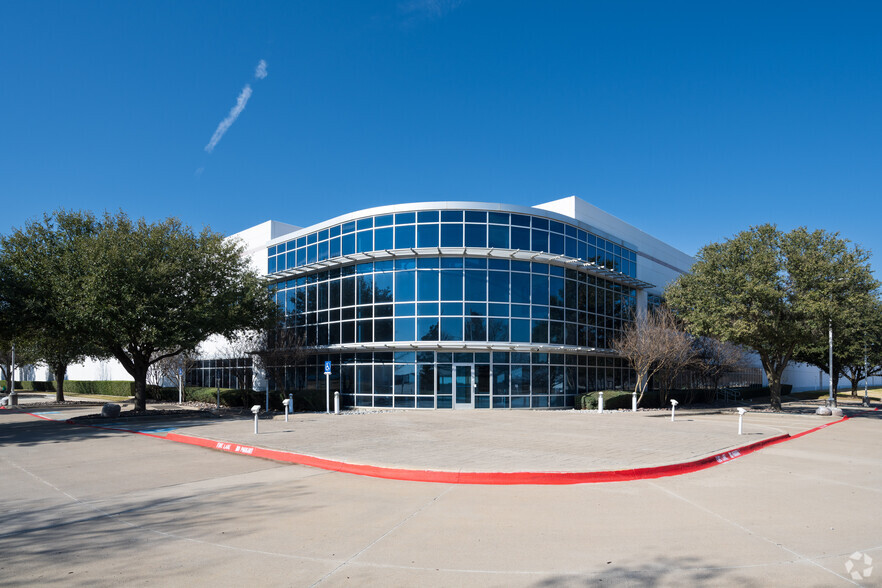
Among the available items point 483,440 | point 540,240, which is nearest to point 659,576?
point 483,440

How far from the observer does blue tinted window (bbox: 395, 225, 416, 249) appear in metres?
30.7

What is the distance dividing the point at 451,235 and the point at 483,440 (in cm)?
1654


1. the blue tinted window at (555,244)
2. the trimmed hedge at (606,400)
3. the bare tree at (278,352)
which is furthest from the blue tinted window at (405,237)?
the trimmed hedge at (606,400)

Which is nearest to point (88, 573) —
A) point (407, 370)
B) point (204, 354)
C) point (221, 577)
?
point (221, 577)

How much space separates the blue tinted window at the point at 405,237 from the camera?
30688mm

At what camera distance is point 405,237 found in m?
30.8

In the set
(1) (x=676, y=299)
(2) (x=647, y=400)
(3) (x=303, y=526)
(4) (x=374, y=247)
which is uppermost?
(4) (x=374, y=247)

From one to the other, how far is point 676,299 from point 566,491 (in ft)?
86.0

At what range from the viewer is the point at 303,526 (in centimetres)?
695

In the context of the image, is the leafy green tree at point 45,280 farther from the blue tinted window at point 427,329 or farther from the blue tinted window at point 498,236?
the blue tinted window at point 498,236

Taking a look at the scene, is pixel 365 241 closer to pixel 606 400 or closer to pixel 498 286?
pixel 498 286

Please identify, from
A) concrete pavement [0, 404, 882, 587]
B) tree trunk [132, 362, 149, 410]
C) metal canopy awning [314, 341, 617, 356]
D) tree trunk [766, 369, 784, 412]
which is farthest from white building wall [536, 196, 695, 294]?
concrete pavement [0, 404, 882, 587]

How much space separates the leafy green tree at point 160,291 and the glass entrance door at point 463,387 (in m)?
10.5

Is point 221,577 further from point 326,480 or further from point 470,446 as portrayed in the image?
point 470,446
